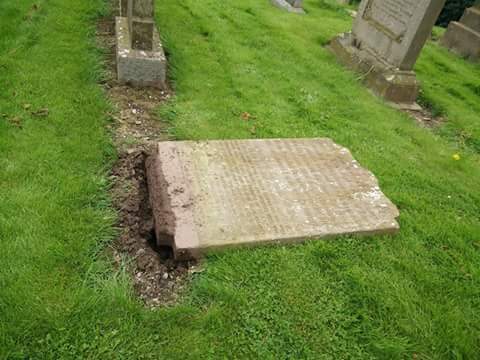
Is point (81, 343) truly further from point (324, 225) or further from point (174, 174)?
point (324, 225)

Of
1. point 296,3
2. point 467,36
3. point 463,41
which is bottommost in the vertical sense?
point 296,3

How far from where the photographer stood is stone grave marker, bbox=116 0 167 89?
14.2 ft

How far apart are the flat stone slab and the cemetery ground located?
0.13 m

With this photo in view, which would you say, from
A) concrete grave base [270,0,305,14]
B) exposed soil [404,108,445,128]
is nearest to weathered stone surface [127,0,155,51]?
exposed soil [404,108,445,128]

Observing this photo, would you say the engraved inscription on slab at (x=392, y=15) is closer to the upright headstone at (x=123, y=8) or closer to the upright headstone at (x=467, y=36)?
the upright headstone at (x=467, y=36)

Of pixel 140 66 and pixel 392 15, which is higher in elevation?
pixel 392 15

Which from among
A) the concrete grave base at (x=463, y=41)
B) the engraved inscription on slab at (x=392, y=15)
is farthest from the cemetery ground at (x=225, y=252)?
the concrete grave base at (x=463, y=41)

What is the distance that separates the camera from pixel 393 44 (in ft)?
18.7

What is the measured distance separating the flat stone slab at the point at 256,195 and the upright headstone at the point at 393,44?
2.60m

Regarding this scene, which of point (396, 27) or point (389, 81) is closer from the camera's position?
point (389, 81)

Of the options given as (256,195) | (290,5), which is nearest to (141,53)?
(256,195)

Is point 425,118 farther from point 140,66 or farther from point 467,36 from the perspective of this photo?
point 467,36

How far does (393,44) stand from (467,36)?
12.8 feet

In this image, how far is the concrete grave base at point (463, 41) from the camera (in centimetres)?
816
